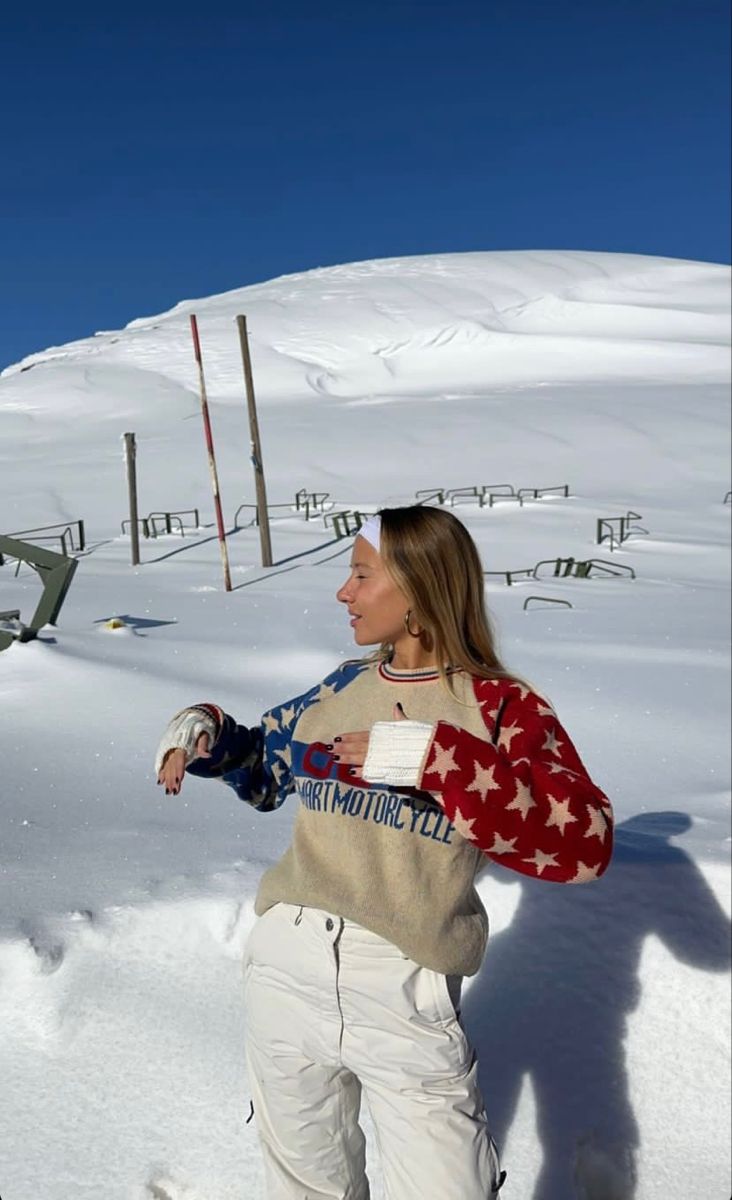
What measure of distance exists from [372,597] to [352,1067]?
0.74 m

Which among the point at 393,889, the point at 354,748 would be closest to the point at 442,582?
the point at 354,748

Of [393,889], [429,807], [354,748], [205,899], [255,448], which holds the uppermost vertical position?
[255,448]

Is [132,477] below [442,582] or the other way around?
the other way around

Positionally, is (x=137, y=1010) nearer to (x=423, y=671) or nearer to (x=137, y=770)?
(x=137, y=770)

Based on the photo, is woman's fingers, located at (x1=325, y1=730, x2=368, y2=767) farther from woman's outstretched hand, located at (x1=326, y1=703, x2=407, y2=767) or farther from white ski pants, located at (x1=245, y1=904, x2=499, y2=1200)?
white ski pants, located at (x1=245, y1=904, x2=499, y2=1200)

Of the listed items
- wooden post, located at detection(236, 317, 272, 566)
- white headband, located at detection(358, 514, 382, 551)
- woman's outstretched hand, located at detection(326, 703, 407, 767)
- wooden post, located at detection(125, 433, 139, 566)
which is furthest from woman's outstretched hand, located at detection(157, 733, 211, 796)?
wooden post, located at detection(236, 317, 272, 566)

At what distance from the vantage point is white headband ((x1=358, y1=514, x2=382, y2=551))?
5.48 feet

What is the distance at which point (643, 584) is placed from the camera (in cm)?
932

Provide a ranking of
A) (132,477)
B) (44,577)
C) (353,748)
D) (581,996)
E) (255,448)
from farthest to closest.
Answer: (581,996) < (44,577) < (255,448) < (132,477) < (353,748)

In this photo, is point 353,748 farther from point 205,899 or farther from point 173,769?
point 205,899

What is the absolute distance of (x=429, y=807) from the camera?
166cm

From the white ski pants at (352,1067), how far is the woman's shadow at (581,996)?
0.93 m

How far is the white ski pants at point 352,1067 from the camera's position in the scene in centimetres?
164

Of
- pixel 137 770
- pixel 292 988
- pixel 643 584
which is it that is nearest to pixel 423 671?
pixel 292 988
